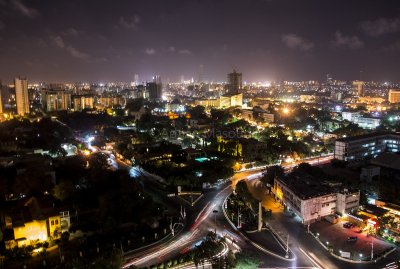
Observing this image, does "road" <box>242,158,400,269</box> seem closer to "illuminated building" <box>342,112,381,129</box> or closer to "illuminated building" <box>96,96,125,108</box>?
"illuminated building" <box>342,112,381,129</box>

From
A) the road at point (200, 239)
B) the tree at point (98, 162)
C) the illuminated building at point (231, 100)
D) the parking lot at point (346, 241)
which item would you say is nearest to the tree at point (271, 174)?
the road at point (200, 239)

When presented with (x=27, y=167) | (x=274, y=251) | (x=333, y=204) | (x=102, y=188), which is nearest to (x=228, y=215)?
(x=274, y=251)

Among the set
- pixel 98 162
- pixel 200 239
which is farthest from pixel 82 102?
Answer: pixel 200 239

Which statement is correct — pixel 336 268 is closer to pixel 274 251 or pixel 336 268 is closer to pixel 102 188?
pixel 274 251

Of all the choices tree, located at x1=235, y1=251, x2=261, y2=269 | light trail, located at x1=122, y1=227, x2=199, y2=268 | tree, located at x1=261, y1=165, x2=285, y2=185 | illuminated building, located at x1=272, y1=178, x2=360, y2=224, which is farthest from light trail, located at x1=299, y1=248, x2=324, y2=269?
tree, located at x1=261, y1=165, x2=285, y2=185

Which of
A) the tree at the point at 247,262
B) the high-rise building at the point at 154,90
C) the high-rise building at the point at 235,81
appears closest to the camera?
the tree at the point at 247,262

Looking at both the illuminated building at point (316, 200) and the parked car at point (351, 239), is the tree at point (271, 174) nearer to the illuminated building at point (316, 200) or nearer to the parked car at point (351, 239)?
the illuminated building at point (316, 200)
